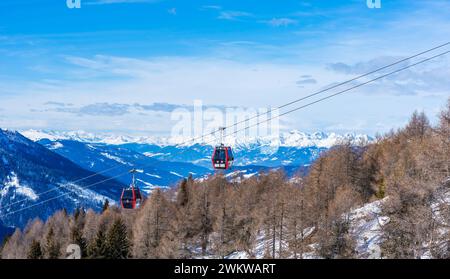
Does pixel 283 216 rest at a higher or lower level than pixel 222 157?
lower

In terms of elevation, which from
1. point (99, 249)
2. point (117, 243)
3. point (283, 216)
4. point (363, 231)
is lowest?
point (99, 249)

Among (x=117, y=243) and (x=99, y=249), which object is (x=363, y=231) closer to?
(x=117, y=243)

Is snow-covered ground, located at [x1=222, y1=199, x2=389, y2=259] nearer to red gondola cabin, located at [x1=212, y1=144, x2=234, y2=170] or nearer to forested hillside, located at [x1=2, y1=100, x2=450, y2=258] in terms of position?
forested hillside, located at [x1=2, y1=100, x2=450, y2=258]

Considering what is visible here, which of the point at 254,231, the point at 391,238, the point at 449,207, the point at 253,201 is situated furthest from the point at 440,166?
the point at 253,201

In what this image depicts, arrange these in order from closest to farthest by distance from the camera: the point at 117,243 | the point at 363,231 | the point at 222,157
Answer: the point at 222,157 < the point at 363,231 < the point at 117,243

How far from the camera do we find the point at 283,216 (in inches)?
2803

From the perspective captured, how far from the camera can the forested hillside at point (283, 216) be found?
5715cm

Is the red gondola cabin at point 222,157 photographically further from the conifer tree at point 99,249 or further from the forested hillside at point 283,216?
the conifer tree at point 99,249

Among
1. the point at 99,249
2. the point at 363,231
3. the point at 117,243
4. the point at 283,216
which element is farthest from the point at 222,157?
the point at 99,249

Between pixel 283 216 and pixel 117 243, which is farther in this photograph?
pixel 117 243

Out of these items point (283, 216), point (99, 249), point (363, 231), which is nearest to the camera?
point (363, 231)

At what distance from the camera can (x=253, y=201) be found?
92.9 meters
